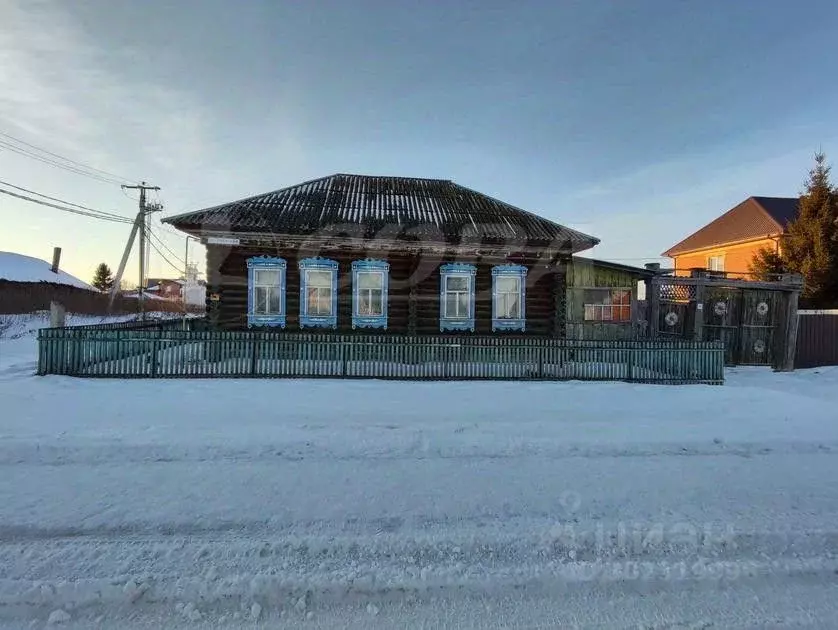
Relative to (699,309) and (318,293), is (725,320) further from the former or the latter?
(318,293)

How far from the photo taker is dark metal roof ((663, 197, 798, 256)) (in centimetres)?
2795

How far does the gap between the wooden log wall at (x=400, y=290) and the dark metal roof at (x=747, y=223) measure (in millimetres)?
21514

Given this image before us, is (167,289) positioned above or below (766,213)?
below

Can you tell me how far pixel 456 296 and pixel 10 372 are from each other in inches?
453

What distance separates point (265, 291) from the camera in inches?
519

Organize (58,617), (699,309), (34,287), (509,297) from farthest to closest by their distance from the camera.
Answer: (34,287) < (509,297) < (699,309) < (58,617)

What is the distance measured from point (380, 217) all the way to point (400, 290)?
2.38 metres

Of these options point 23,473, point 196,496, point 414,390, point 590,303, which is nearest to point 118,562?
point 196,496

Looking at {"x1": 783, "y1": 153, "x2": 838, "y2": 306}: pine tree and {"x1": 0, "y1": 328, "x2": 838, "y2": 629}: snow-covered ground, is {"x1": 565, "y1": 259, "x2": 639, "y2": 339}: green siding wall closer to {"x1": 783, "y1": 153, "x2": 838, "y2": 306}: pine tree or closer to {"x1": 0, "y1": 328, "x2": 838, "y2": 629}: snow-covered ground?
{"x1": 0, "y1": 328, "x2": 838, "y2": 629}: snow-covered ground

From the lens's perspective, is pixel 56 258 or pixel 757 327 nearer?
pixel 757 327

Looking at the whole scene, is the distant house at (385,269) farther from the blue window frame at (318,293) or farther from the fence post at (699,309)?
the fence post at (699,309)

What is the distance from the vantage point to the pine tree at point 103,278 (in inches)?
2594

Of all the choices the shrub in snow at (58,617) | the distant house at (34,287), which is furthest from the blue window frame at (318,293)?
the distant house at (34,287)

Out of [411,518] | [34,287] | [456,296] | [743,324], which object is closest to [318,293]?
[456,296]
